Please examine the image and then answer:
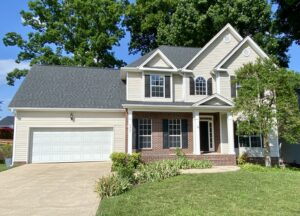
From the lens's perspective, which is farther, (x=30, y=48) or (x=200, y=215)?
(x=30, y=48)

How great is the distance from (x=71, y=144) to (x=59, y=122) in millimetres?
1647

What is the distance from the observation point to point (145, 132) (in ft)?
61.6

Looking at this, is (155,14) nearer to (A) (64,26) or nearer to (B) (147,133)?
(A) (64,26)

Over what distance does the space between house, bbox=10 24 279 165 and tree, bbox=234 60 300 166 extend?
1.89 m

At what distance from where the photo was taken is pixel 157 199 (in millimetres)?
8422

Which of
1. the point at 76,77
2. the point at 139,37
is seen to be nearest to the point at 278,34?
the point at 139,37

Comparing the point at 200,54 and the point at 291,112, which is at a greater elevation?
the point at 200,54

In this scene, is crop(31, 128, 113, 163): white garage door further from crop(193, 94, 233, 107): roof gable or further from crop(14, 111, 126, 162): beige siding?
crop(193, 94, 233, 107): roof gable

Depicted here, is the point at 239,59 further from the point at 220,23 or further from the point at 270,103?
the point at 220,23

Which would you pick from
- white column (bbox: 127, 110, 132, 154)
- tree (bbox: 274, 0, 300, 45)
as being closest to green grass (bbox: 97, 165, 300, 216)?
white column (bbox: 127, 110, 132, 154)

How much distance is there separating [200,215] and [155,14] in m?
31.2

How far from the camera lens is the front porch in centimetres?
1825

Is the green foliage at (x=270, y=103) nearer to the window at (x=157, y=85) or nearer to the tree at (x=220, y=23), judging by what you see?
the window at (x=157, y=85)

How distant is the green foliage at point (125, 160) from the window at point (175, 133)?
373 cm
